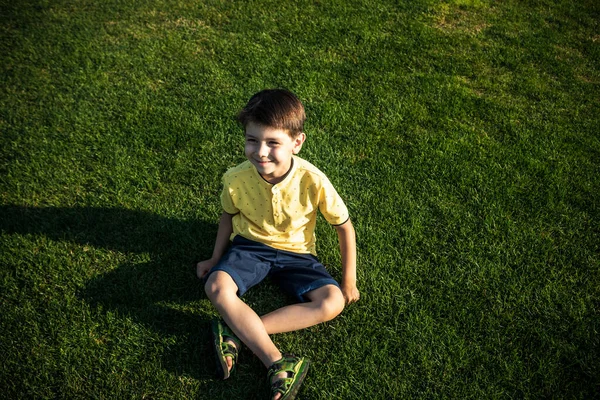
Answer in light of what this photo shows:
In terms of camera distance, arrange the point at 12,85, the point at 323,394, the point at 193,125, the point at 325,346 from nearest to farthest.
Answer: the point at 323,394
the point at 325,346
the point at 193,125
the point at 12,85

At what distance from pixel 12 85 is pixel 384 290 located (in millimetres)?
4283

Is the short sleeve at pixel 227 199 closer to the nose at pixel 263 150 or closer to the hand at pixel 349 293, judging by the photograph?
the nose at pixel 263 150

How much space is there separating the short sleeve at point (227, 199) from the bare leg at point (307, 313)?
0.70 m

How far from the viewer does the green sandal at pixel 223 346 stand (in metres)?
2.47

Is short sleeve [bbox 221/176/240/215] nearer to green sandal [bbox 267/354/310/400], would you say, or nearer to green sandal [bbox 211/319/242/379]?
green sandal [bbox 211/319/242/379]

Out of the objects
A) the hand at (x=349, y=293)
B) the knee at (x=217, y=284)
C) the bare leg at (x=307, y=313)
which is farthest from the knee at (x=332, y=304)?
the knee at (x=217, y=284)

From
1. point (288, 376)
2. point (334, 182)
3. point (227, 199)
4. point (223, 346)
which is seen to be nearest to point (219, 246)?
point (227, 199)

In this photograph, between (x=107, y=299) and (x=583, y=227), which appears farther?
(x=583, y=227)

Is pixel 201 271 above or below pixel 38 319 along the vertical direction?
above

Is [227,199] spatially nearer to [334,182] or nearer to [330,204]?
[330,204]

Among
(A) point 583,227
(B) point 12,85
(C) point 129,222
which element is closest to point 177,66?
(B) point 12,85

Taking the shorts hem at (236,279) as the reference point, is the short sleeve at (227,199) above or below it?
above

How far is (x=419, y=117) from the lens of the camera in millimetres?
4246

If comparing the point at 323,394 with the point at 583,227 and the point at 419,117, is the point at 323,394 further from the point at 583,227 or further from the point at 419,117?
the point at 419,117
